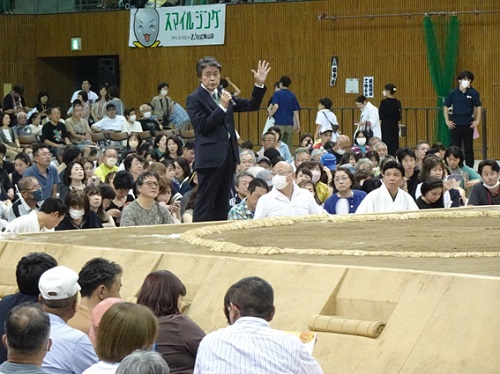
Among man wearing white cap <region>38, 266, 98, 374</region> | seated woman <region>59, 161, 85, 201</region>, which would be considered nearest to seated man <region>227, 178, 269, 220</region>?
seated woman <region>59, 161, 85, 201</region>

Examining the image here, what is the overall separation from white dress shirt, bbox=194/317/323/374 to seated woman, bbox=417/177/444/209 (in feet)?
15.9

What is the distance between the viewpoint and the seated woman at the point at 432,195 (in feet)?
28.9

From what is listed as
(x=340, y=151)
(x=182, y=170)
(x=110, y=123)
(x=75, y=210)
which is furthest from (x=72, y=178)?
(x=110, y=123)

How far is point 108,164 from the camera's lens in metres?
11.7

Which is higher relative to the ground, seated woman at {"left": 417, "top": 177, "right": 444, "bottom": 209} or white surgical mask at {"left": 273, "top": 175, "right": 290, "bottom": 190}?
white surgical mask at {"left": 273, "top": 175, "right": 290, "bottom": 190}

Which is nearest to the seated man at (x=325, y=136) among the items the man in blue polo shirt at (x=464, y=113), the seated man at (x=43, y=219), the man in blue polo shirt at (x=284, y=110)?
the man in blue polo shirt at (x=464, y=113)

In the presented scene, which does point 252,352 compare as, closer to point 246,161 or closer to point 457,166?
point 246,161

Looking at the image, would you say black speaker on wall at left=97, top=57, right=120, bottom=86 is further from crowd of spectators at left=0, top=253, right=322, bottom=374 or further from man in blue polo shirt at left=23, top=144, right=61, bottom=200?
crowd of spectators at left=0, top=253, right=322, bottom=374

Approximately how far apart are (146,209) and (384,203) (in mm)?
1679

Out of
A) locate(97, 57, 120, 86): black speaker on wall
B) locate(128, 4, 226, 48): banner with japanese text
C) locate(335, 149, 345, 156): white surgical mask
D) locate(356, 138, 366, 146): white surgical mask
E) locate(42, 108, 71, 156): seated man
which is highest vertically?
locate(128, 4, 226, 48): banner with japanese text

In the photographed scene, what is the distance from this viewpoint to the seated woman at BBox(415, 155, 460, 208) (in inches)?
371

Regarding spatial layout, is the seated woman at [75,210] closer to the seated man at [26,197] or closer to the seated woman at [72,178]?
the seated man at [26,197]

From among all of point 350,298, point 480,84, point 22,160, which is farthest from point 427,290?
point 480,84

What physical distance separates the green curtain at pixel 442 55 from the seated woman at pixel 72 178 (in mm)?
8800
